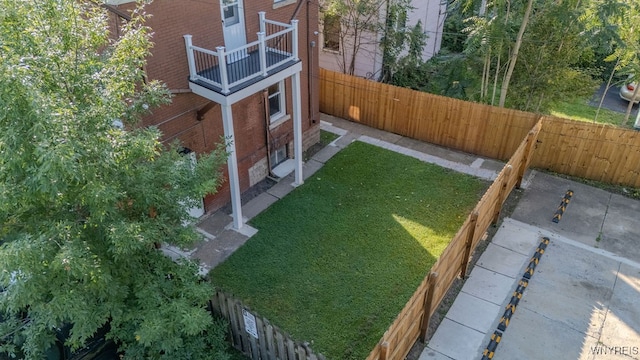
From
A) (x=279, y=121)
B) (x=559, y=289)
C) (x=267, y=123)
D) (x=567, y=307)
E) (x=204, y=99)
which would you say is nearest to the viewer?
(x=567, y=307)

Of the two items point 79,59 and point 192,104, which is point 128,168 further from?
point 192,104

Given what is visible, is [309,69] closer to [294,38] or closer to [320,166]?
[294,38]

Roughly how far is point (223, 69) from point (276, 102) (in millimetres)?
4151

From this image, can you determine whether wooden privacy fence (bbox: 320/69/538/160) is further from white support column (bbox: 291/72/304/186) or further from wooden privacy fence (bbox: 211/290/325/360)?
wooden privacy fence (bbox: 211/290/325/360)

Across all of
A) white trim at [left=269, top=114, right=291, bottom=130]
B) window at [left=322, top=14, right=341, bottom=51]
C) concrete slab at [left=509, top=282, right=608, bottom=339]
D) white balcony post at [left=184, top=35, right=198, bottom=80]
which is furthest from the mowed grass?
window at [left=322, top=14, right=341, bottom=51]

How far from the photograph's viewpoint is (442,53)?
72.5 ft

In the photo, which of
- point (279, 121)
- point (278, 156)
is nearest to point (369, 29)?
point (279, 121)

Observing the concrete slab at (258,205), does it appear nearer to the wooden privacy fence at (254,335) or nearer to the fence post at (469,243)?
the wooden privacy fence at (254,335)

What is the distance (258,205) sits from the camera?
1241 cm

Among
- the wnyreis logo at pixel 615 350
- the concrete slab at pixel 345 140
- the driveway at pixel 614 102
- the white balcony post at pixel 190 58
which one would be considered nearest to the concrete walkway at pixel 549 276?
the wnyreis logo at pixel 615 350

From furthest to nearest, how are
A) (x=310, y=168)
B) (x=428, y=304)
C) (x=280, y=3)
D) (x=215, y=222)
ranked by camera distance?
(x=310, y=168), (x=280, y=3), (x=215, y=222), (x=428, y=304)

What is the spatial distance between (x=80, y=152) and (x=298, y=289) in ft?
19.1

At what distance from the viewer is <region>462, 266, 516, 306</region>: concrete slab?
9578 mm

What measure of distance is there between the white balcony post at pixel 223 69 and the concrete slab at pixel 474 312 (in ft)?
21.9
